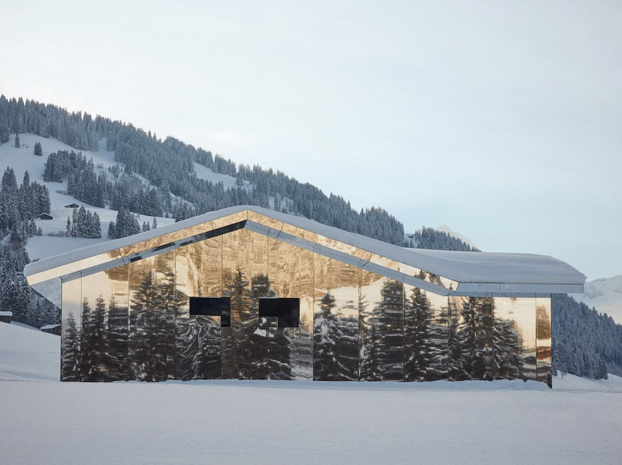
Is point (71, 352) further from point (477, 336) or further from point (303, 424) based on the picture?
point (477, 336)

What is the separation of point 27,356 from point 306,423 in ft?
60.5

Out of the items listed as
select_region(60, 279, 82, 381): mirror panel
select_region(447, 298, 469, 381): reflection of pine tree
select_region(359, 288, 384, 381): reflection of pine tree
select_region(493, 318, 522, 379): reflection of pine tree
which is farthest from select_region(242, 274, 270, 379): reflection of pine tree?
Result: select_region(493, 318, 522, 379): reflection of pine tree

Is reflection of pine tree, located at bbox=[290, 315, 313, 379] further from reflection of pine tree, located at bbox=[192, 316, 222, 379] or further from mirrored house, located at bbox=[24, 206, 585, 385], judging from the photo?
reflection of pine tree, located at bbox=[192, 316, 222, 379]

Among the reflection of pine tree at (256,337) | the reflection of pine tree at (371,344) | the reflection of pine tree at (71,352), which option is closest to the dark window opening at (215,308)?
the reflection of pine tree at (256,337)

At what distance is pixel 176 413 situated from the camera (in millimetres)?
10523

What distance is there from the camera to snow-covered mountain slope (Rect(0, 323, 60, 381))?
18.7 m

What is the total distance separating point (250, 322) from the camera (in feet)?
47.6

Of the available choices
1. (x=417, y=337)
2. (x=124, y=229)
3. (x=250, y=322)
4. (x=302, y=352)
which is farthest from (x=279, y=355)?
(x=124, y=229)

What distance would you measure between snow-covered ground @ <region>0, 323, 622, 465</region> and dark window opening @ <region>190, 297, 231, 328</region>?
145 centimetres

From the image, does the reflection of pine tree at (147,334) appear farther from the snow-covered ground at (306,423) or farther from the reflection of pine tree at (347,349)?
the reflection of pine tree at (347,349)

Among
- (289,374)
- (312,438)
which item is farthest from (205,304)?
(312,438)

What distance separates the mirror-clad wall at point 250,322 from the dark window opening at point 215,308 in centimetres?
5

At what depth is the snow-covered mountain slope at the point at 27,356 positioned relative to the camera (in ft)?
61.4

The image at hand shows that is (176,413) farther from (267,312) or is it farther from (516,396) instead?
(516,396)
